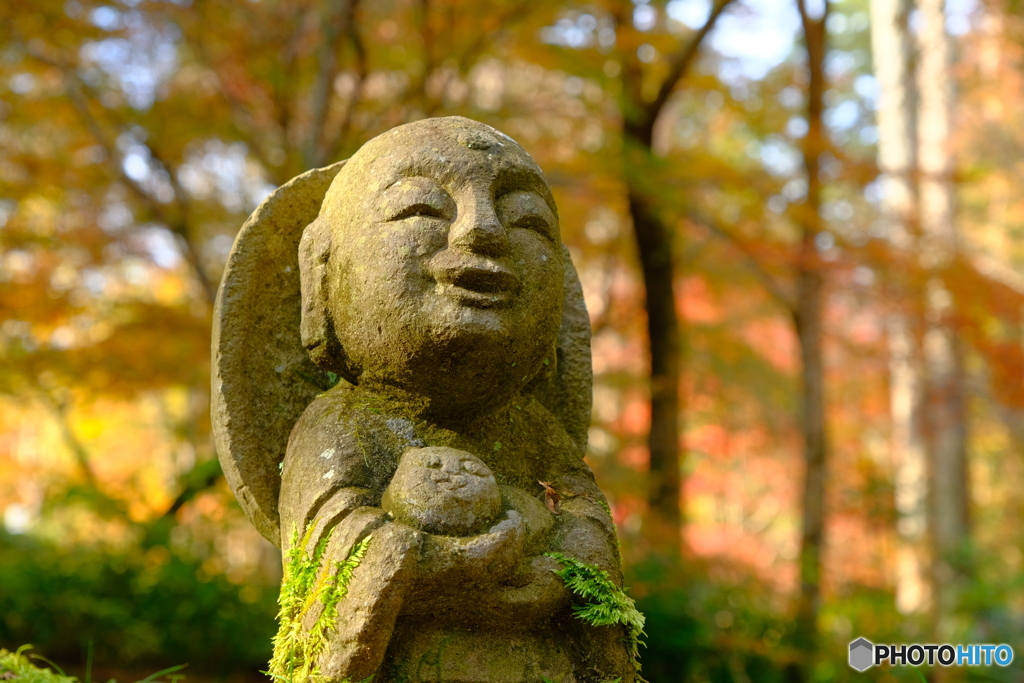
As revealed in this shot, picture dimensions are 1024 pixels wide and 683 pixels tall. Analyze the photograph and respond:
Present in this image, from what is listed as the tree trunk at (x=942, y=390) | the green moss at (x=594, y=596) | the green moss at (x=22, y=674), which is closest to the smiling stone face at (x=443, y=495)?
the green moss at (x=594, y=596)

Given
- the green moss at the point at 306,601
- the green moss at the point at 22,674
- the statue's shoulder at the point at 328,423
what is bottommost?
the green moss at the point at 22,674

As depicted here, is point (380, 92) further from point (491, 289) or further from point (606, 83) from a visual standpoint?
point (491, 289)

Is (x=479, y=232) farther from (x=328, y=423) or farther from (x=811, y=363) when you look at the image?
(x=811, y=363)

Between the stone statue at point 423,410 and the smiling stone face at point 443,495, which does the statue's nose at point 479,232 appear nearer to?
the stone statue at point 423,410

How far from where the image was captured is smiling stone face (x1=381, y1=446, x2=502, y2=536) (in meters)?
1.96


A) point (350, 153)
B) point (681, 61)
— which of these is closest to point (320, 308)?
point (350, 153)

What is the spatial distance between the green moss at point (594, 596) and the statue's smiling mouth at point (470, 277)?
0.70m

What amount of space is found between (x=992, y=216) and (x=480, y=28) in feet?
44.0

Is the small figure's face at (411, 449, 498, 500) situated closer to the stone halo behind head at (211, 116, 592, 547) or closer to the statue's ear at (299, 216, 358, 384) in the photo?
the statue's ear at (299, 216, 358, 384)

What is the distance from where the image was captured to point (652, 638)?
5547mm

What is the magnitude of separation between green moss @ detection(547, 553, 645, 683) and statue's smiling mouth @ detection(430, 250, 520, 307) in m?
0.70

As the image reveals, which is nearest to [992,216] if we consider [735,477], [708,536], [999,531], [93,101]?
[999,531]

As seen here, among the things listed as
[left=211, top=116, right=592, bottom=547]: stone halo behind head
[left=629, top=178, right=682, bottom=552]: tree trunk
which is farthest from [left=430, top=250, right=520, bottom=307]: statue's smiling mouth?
[left=629, top=178, right=682, bottom=552]: tree trunk

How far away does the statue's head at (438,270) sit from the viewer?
84.3 inches
